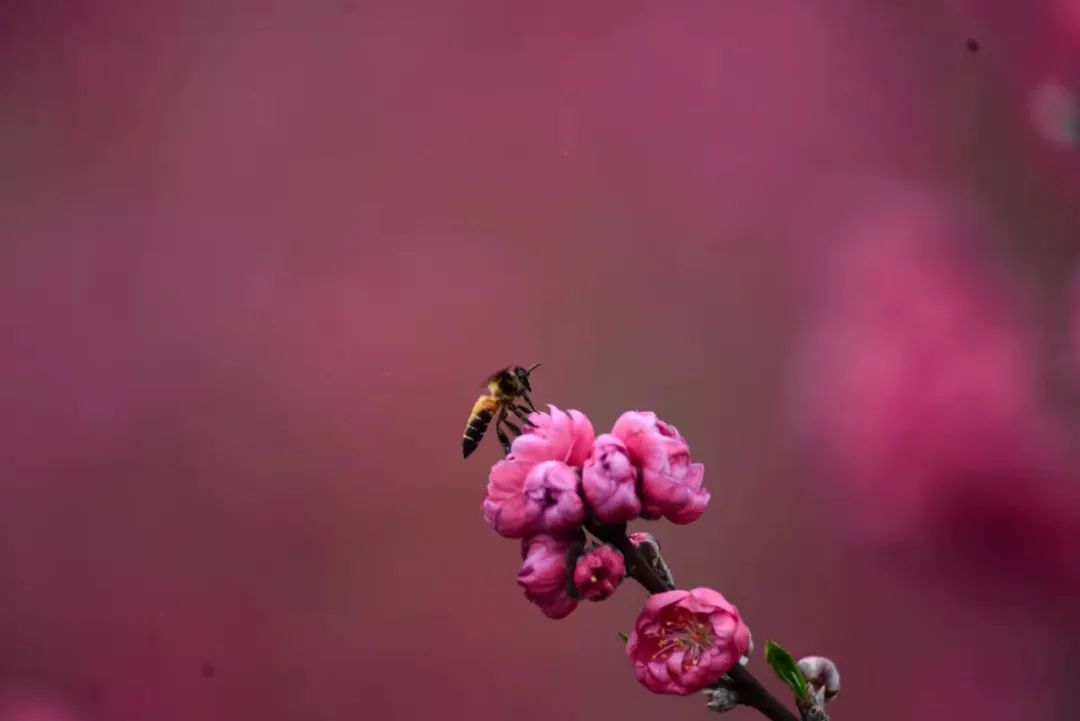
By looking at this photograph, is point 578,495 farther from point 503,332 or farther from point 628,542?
point 503,332

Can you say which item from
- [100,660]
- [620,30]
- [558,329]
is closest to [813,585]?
[558,329]

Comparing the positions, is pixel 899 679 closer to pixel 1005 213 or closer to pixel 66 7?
pixel 1005 213

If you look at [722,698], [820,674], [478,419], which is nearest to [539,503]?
[722,698]

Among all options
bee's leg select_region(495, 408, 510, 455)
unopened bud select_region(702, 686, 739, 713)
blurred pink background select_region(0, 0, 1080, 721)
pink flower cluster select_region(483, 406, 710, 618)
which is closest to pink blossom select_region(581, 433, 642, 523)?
pink flower cluster select_region(483, 406, 710, 618)

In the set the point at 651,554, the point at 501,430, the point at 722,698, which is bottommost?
the point at 722,698

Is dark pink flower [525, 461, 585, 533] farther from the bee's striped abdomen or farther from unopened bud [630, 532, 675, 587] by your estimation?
the bee's striped abdomen

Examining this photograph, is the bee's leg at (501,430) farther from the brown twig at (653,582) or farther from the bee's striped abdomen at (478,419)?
the brown twig at (653,582)

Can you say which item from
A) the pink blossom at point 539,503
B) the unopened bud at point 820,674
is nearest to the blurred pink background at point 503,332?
the unopened bud at point 820,674
